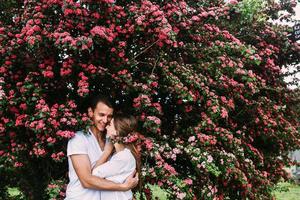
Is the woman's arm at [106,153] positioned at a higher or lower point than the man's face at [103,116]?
lower

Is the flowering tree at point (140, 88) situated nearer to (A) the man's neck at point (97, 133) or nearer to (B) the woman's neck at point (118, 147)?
(A) the man's neck at point (97, 133)

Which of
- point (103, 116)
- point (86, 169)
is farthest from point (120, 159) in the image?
point (103, 116)

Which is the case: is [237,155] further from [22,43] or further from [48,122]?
[22,43]

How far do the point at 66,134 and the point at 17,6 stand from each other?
2.67 meters

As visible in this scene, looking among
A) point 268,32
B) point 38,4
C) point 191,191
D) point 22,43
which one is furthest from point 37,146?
point 268,32

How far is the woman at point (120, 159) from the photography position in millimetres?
3699

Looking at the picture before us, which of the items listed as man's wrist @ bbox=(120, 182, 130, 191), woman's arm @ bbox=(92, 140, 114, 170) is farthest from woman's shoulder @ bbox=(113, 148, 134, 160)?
man's wrist @ bbox=(120, 182, 130, 191)

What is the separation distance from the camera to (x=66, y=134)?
15.2 ft

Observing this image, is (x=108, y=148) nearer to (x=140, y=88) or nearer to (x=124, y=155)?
(x=124, y=155)

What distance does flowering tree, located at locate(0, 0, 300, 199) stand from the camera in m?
4.98

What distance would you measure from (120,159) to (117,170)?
101mm

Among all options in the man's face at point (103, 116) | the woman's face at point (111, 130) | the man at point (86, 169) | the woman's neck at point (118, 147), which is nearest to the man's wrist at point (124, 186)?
the man at point (86, 169)

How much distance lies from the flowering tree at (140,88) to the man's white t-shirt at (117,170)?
1044 mm

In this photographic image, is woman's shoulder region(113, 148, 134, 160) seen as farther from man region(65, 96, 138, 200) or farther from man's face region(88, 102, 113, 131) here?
man's face region(88, 102, 113, 131)
